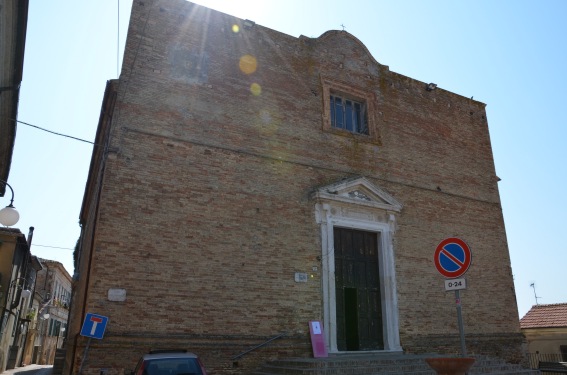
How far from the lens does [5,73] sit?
22.5ft

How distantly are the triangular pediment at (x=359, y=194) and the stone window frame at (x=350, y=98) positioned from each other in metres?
1.51

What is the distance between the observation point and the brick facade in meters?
8.73

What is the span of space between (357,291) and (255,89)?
225 inches

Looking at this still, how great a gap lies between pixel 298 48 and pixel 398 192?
4.94 m

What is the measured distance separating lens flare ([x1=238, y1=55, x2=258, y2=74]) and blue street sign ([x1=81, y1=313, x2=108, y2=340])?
21.9 feet

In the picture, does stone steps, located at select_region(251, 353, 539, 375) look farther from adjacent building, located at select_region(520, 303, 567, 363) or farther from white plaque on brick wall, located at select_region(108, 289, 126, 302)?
adjacent building, located at select_region(520, 303, 567, 363)

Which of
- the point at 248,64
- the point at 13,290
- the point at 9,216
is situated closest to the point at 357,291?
the point at 248,64

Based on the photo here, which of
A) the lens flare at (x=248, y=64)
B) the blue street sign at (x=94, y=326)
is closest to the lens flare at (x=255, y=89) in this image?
the lens flare at (x=248, y=64)

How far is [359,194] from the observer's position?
1175 cm

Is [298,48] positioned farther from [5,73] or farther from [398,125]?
[5,73]

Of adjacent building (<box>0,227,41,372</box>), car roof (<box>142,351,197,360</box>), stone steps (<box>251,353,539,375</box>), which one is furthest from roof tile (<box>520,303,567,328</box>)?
adjacent building (<box>0,227,41,372</box>)

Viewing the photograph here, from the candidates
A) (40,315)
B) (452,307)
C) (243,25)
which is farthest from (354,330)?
(40,315)

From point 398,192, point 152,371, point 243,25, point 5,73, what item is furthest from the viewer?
point 398,192

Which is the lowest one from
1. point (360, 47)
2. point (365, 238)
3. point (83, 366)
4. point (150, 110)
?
point (83, 366)
